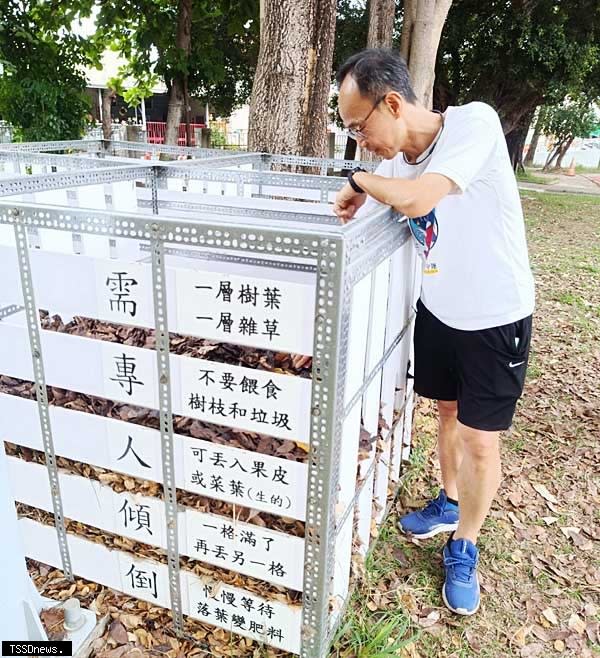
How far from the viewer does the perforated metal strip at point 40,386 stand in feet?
6.11

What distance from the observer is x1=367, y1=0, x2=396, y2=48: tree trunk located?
725cm

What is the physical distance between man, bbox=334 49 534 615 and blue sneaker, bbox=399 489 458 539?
0.95 ft

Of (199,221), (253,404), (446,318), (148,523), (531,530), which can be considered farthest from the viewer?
(531,530)

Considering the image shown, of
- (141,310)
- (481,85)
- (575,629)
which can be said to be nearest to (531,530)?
(575,629)

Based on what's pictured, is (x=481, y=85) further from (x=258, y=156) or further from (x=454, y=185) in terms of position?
(x=454, y=185)

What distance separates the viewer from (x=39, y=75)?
32.8ft

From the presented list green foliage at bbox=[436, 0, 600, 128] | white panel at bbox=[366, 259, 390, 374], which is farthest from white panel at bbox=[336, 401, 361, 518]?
green foliage at bbox=[436, 0, 600, 128]

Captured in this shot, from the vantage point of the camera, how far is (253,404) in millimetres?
1723

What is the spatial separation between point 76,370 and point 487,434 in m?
1.48

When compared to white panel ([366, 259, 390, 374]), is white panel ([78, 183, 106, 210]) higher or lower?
higher

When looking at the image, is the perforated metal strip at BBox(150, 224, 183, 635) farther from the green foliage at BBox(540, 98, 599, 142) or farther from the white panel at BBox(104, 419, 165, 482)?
the green foliage at BBox(540, 98, 599, 142)

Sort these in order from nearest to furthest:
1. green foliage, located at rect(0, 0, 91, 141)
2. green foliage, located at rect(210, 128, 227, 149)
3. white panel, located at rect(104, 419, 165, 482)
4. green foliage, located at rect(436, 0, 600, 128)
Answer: white panel, located at rect(104, 419, 165, 482), green foliage, located at rect(0, 0, 91, 141), green foliage, located at rect(436, 0, 600, 128), green foliage, located at rect(210, 128, 227, 149)

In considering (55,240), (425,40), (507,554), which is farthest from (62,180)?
(425,40)

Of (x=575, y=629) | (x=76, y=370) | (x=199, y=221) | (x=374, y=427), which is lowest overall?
(x=575, y=629)
